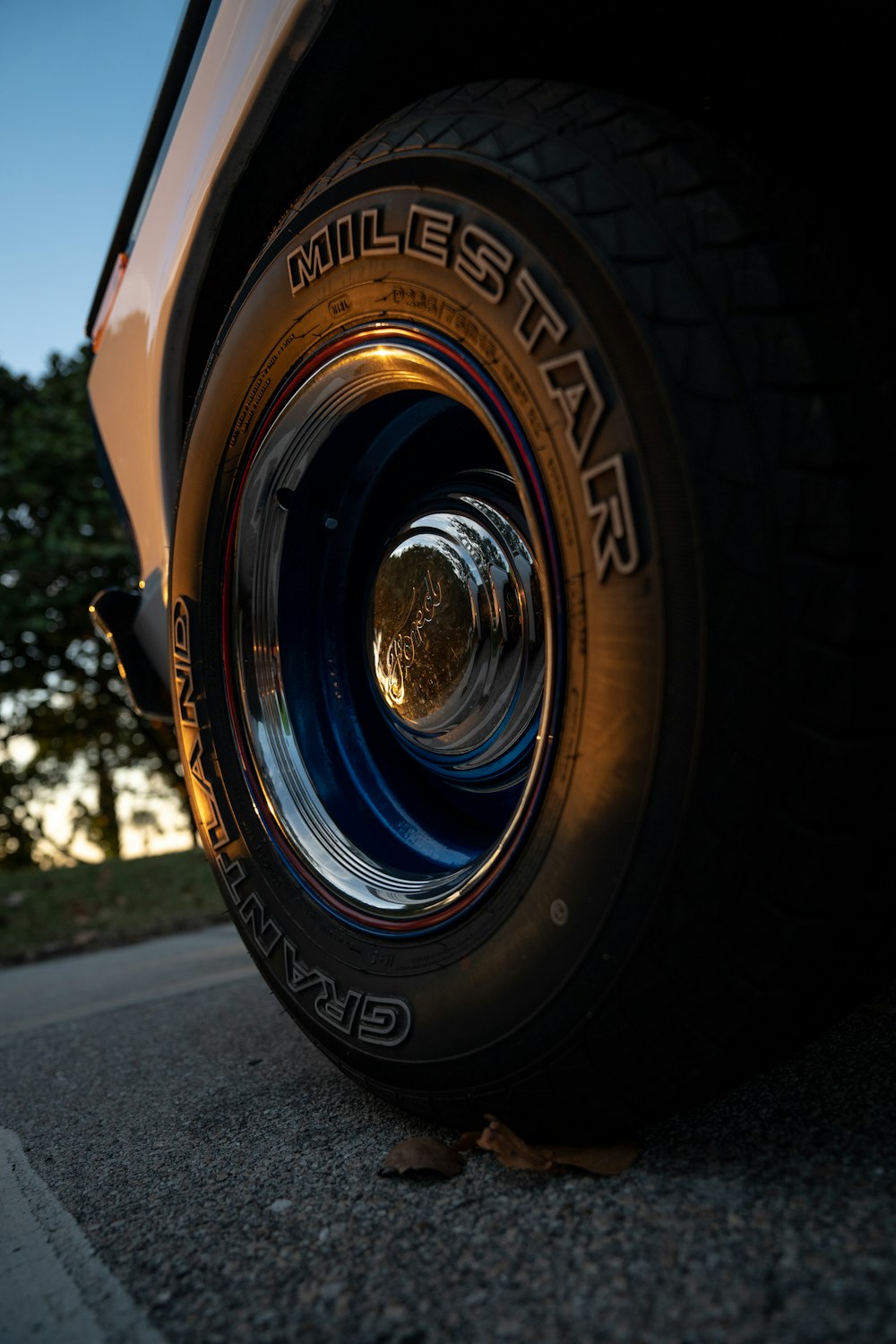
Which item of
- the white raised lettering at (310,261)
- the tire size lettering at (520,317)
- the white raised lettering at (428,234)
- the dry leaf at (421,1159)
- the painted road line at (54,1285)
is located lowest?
the painted road line at (54,1285)

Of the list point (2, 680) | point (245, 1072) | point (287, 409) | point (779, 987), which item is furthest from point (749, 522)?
point (2, 680)

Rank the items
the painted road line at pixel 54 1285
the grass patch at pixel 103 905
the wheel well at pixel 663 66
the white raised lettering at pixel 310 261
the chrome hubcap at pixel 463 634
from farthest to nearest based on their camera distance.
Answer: the grass patch at pixel 103 905, the chrome hubcap at pixel 463 634, the white raised lettering at pixel 310 261, the wheel well at pixel 663 66, the painted road line at pixel 54 1285

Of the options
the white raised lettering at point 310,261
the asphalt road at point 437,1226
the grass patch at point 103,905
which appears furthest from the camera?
the grass patch at point 103,905

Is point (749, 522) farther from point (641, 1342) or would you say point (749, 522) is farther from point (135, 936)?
point (135, 936)

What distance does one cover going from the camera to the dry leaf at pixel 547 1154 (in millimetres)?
921

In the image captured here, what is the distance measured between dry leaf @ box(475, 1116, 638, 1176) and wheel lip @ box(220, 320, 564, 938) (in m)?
0.23

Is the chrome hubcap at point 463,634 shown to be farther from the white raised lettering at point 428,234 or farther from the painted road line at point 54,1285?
the painted road line at point 54,1285

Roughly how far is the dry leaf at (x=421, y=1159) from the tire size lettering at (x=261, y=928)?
4.4 inches

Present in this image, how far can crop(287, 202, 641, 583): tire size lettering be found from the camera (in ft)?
2.83

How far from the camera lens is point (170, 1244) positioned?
92 centimetres

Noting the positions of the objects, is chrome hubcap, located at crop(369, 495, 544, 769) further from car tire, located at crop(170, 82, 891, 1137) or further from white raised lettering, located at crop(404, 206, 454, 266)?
white raised lettering, located at crop(404, 206, 454, 266)

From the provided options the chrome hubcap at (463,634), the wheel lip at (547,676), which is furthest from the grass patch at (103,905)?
the chrome hubcap at (463,634)

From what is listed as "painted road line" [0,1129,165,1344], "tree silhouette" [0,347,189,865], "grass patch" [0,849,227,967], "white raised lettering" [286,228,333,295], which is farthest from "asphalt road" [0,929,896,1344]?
"tree silhouette" [0,347,189,865]

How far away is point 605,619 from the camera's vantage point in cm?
88
